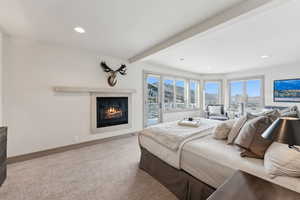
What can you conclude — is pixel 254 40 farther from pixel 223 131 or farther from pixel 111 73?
pixel 111 73

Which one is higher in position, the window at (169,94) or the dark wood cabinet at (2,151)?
the window at (169,94)

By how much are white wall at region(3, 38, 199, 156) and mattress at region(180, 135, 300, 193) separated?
286cm

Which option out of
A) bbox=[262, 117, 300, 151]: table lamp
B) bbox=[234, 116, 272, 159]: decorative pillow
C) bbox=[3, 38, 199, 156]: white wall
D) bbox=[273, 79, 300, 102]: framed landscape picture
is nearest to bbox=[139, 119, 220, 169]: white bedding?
bbox=[234, 116, 272, 159]: decorative pillow

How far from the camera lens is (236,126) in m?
1.67

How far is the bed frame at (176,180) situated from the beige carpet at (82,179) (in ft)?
0.30

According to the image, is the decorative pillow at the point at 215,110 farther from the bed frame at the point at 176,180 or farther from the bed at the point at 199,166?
the bed frame at the point at 176,180

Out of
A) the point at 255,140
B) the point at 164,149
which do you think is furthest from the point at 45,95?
the point at 255,140

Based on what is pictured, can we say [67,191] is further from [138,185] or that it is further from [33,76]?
[33,76]

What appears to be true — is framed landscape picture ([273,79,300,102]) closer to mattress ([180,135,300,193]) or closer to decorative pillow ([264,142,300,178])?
mattress ([180,135,300,193])

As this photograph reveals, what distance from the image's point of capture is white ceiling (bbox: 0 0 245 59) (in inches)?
67.7

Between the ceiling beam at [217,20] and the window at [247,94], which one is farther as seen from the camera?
the window at [247,94]

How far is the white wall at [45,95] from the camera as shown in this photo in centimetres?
261

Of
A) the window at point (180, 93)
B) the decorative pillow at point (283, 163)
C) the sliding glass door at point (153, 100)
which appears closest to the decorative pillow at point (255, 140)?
the decorative pillow at point (283, 163)

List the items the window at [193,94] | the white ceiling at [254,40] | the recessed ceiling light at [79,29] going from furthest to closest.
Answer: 1. the window at [193,94]
2. the recessed ceiling light at [79,29]
3. the white ceiling at [254,40]
